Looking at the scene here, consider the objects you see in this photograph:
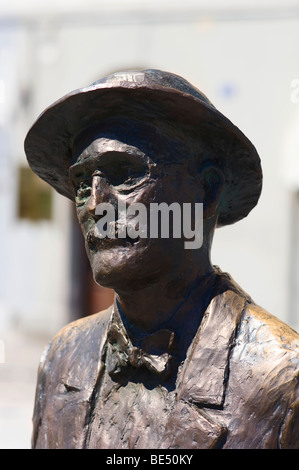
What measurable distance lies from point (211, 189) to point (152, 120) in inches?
12.0

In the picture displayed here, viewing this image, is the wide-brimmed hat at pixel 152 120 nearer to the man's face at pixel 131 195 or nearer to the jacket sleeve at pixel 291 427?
the man's face at pixel 131 195

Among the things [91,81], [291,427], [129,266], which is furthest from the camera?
[91,81]

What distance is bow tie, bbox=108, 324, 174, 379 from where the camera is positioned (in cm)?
239

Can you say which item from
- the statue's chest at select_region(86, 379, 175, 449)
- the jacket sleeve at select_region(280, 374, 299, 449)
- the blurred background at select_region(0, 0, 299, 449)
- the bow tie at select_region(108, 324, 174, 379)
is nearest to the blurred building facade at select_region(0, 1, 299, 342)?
the blurred background at select_region(0, 0, 299, 449)

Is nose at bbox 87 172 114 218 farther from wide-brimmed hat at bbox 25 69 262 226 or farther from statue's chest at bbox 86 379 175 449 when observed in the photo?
statue's chest at bbox 86 379 175 449

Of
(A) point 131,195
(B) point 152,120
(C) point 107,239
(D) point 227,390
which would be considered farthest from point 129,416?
(B) point 152,120

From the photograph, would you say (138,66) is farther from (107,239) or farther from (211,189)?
(107,239)

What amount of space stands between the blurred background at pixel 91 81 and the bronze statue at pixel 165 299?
4.31 m

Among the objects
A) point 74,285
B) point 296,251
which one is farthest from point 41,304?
point 296,251

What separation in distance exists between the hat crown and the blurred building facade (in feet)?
16.4

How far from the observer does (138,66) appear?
8930 millimetres

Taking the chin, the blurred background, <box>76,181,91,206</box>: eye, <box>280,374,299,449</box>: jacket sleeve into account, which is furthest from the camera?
the blurred background

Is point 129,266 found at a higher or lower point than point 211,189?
lower
